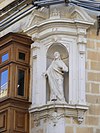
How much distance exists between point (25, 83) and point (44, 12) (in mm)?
1486

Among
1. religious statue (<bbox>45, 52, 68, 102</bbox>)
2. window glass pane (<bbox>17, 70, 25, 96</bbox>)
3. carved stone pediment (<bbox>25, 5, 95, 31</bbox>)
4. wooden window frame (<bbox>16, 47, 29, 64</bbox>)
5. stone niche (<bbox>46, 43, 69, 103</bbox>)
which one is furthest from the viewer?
wooden window frame (<bbox>16, 47, 29, 64</bbox>)

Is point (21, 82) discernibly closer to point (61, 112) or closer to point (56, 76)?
point (56, 76)

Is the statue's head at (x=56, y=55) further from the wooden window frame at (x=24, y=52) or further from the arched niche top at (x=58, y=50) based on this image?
the wooden window frame at (x=24, y=52)

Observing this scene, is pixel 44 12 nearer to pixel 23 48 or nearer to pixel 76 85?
pixel 23 48

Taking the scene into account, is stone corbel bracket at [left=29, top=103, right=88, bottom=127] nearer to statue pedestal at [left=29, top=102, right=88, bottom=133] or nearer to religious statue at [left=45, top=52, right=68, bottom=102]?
statue pedestal at [left=29, top=102, right=88, bottom=133]

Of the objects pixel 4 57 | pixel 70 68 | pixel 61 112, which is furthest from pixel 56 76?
pixel 4 57

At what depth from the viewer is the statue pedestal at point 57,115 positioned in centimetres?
924

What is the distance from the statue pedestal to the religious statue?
0.62 ft

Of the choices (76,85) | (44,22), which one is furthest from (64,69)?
(44,22)

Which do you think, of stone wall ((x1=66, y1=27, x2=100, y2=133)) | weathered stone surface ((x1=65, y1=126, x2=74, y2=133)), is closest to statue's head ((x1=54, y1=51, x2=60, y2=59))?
stone wall ((x1=66, y1=27, x2=100, y2=133))

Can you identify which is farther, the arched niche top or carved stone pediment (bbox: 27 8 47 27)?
carved stone pediment (bbox: 27 8 47 27)

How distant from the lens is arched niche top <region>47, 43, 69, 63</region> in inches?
389

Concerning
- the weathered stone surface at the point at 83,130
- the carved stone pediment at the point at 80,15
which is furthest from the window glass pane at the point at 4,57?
the weathered stone surface at the point at 83,130

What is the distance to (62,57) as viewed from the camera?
992cm
